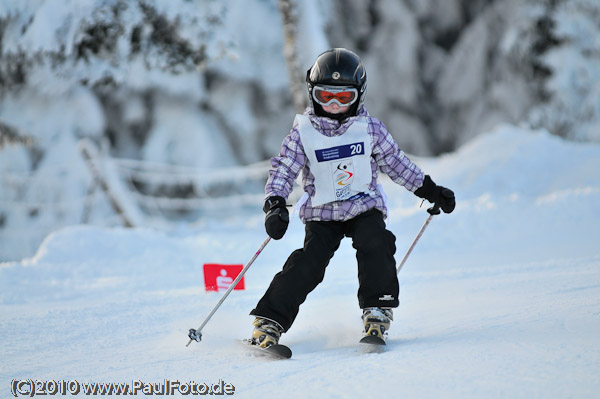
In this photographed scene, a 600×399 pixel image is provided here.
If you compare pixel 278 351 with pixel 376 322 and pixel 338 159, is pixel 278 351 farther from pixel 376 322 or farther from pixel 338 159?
pixel 338 159

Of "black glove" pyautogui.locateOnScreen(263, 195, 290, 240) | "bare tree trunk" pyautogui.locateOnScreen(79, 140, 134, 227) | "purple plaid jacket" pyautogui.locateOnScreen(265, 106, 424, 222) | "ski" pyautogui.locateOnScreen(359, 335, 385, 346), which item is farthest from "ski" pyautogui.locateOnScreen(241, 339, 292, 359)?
"bare tree trunk" pyautogui.locateOnScreen(79, 140, 134, 227)

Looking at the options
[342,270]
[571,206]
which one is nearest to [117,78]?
[342,270]

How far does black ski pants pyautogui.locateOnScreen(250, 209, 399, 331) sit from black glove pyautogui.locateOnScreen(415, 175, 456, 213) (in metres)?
0.27

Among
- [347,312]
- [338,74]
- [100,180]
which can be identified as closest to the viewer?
[338,74]

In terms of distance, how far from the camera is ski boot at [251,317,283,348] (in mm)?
2447

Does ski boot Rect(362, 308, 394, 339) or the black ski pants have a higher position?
the black ski pants

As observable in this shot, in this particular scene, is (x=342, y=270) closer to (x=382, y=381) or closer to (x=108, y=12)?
(x=382, y=381)

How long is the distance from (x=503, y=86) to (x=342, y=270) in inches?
335

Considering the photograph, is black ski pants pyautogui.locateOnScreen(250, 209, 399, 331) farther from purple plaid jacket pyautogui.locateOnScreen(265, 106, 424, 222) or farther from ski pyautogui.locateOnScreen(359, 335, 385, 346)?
ski pyautogui.locateOnScreen(359, 335, 385, 346)

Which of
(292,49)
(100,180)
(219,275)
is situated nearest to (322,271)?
(219,275)

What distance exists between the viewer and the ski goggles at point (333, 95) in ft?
8.72

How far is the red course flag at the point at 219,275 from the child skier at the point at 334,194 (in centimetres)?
90

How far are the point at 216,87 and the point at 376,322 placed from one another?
8853mm

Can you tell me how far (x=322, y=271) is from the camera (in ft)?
8.75
